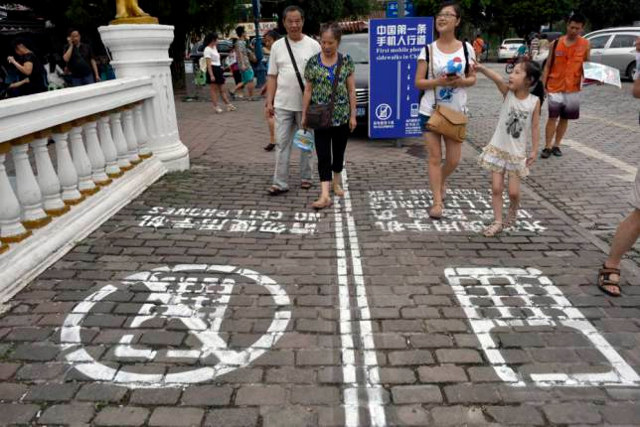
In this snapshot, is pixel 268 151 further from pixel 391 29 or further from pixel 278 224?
pixel 278 224

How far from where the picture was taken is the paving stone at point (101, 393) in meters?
2.71

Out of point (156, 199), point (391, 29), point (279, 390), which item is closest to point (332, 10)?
point (391, 29)

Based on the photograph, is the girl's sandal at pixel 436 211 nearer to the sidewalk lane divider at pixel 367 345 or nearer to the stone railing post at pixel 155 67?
the sidewalk lane divider at pixel 367 345

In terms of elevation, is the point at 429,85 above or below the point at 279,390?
above

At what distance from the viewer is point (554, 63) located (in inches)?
298

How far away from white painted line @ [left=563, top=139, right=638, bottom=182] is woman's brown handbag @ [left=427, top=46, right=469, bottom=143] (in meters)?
2.99

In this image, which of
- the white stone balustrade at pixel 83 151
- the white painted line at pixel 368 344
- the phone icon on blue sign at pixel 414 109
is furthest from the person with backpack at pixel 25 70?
the white painted line at pixel 368 344

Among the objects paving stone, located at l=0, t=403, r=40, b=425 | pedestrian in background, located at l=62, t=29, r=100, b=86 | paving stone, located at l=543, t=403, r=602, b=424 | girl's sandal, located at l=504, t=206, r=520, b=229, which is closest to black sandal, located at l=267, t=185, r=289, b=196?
girl's sandal, located at l=504, t=206, r=520, b=229

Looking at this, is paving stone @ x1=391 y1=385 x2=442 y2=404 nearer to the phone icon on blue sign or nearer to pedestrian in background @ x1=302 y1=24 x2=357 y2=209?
pedestrian in background @ x1=302 y1=24 x2=357 y2=209

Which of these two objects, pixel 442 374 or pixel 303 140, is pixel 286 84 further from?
pixel 442 374

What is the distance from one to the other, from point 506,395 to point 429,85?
10.5ft

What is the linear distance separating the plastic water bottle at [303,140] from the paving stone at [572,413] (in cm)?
399

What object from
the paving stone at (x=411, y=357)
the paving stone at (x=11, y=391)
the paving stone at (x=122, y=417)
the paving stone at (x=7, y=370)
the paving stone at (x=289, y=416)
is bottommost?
the paving stone at (x=411, y=357)

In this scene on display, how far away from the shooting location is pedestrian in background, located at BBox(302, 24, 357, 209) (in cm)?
537
